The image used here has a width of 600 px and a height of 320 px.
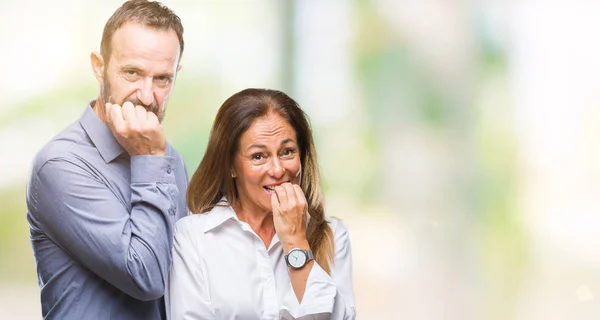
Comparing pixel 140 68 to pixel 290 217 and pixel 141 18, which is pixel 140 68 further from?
pixel 290 217

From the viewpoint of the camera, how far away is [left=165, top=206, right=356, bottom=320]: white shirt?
2.19 m

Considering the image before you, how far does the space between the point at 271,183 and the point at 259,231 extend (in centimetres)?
14

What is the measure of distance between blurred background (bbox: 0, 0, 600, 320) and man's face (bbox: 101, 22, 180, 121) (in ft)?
6.88

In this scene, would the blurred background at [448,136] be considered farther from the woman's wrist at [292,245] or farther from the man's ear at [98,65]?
the woman's wrist at [292,245]

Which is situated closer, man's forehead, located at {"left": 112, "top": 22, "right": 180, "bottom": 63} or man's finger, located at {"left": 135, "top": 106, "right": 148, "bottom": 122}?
man's finger, located at {"left": 135, "top": 106, "right": 148, "bottom": 122}

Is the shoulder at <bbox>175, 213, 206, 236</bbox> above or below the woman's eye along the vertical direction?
below

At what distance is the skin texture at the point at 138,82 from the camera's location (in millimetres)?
2271

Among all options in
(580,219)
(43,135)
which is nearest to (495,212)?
(580,219)

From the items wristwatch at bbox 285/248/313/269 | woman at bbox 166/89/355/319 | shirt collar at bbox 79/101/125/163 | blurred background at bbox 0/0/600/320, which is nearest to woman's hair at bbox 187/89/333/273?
woman at bbox 166/89/355/319

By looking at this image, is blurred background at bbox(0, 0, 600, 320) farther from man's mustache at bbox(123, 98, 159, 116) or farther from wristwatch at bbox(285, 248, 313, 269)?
wristwatch at bbox(285, 248, 313, 269)

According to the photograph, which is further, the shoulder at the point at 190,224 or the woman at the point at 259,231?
the shoulder at the point at 190,224

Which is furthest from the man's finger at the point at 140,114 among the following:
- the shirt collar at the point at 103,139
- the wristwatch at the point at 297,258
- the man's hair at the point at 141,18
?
the wristwatch at the point at 297,258

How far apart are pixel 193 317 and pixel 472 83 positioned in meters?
2.74

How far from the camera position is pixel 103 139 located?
234cm
